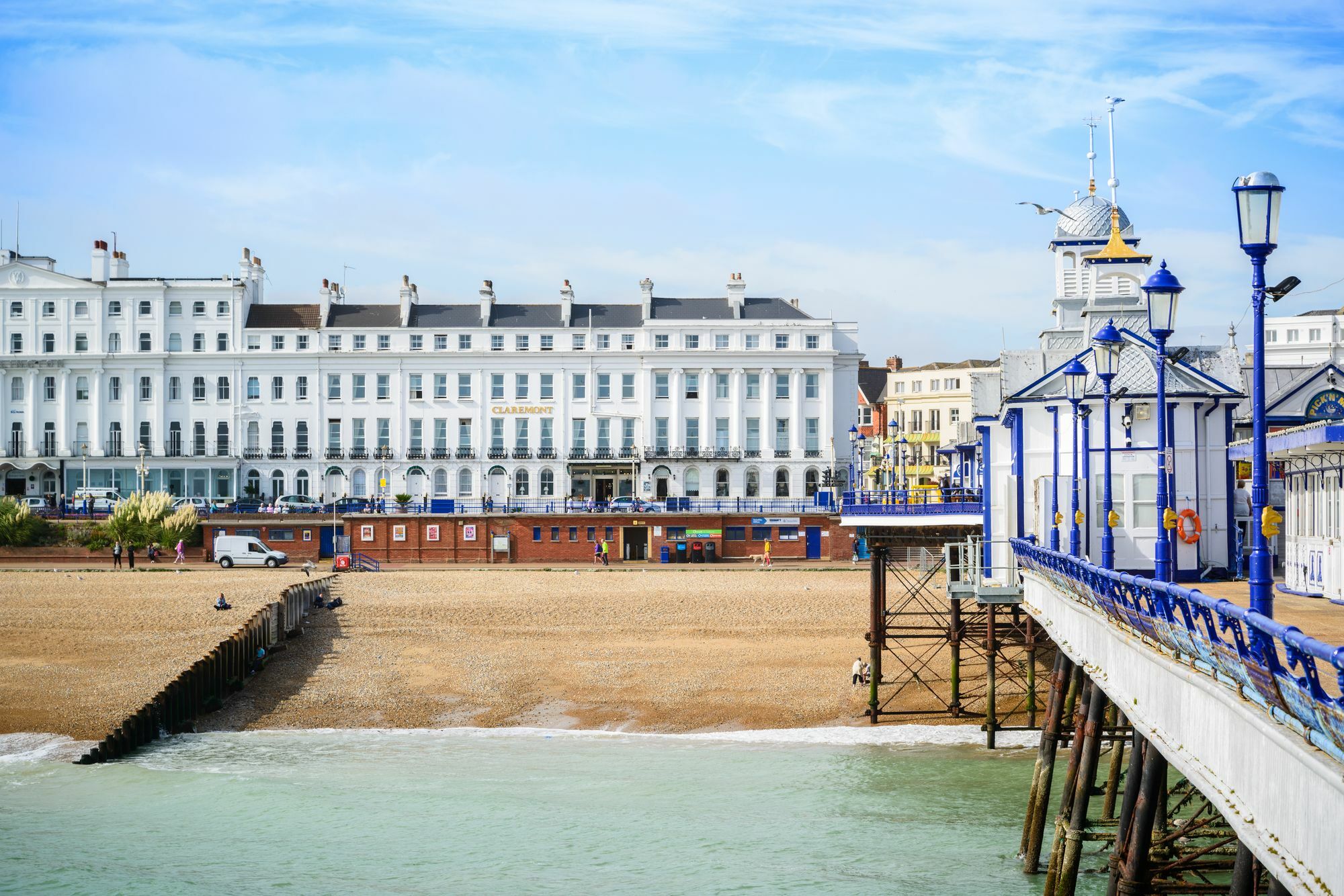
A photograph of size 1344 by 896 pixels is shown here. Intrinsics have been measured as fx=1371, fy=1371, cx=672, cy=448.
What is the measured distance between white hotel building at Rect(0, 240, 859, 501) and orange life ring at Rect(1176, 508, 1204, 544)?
4668 centimetres

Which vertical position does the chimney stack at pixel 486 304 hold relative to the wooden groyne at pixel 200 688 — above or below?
above

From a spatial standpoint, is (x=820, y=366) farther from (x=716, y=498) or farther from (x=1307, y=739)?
(x=1307, y=739)

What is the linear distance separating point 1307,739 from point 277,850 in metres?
16.4

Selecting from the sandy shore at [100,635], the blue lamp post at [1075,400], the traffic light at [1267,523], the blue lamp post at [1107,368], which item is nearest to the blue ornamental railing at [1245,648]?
the traffic light at [1267,523]

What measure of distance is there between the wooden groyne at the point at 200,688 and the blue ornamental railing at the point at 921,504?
1439 centimetres

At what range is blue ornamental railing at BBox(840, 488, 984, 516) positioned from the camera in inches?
1125

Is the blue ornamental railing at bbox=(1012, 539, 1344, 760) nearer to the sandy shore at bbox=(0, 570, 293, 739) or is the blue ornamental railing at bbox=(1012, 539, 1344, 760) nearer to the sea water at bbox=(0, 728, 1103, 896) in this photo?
the sea water at bbox=(0, 728, 1103, 896)

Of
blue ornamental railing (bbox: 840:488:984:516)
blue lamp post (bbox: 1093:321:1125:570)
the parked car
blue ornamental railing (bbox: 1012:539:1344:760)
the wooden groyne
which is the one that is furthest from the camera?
the parked car

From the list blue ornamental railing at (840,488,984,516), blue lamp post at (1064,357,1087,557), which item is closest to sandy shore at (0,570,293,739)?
blue ornamental railing at (840,488,984,516)

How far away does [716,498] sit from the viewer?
6756cm

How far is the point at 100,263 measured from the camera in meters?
74.0

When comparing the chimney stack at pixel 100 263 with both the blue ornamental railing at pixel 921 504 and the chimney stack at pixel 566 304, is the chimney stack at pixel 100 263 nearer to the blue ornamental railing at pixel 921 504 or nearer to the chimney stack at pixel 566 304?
the chimney stack at pixel 566 304

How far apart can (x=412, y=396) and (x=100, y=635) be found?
119 ft

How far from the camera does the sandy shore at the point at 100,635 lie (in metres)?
28.4
